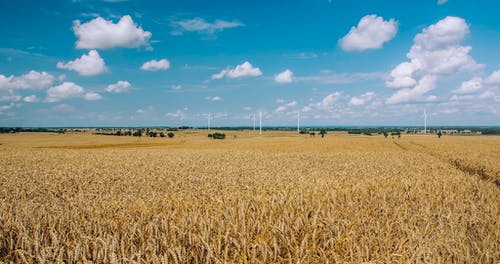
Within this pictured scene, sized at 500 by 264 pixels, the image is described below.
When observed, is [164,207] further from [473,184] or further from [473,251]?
[473,184]

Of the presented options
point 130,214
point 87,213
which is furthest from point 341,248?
point 87,213

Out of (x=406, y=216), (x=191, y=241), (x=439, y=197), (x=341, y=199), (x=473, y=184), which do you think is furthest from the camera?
(x=473, y=184)

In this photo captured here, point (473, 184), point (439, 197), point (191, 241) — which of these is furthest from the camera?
point (473, 184)

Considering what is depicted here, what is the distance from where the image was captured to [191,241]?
411cm

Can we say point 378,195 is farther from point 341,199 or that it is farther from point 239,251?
point 239,251

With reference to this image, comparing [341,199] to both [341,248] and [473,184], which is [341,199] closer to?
[341,248]

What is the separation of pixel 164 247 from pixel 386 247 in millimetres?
2691

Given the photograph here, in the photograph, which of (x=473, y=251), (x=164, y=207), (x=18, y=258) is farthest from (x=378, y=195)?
(x=18, y=258)

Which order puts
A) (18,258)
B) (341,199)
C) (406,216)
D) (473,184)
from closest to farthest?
1. (18,258)
2. (406,216)
3. (341,199)
4. (473,184)

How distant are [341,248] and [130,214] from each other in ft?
11.4

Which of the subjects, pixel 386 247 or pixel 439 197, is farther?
pixel 439 197

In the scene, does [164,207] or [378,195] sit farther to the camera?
[378,195]

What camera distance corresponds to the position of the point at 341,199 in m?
6.99

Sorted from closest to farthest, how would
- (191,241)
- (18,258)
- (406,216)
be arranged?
(18,258)
(191,241)
(406,216)
